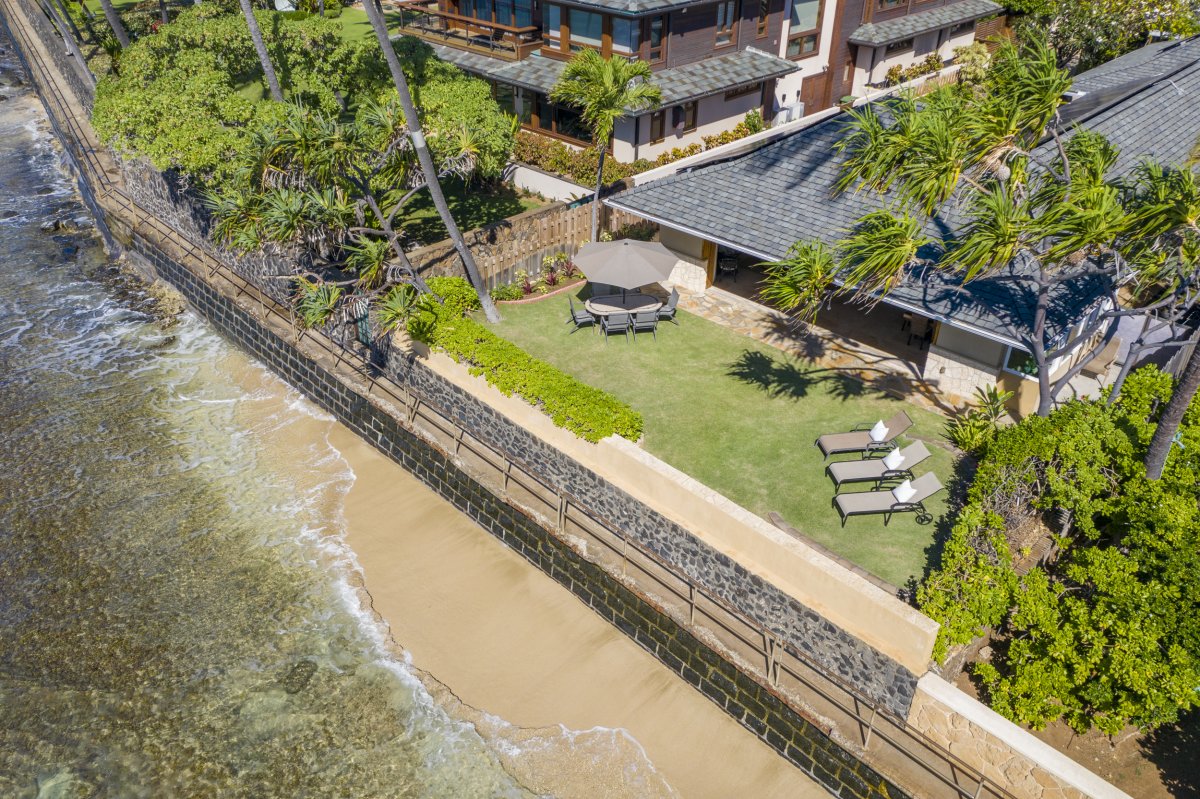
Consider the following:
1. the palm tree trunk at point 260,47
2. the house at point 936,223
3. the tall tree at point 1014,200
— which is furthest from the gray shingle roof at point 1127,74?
the palm tree trunk at point 260,47

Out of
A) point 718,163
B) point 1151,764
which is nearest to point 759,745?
point 1151,764

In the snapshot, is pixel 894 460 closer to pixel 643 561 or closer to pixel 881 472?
pixel 881 472

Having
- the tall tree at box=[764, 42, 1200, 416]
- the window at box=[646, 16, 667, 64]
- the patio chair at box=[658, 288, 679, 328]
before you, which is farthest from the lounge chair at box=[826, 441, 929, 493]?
the window at box=[646, 16, 667, 64]

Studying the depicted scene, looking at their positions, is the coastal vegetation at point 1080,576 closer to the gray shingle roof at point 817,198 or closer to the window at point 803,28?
the gray shingle roof at point 817,198

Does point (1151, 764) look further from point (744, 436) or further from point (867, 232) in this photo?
point (867, 232)

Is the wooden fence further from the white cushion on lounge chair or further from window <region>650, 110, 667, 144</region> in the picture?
the white cushion on lounge chair

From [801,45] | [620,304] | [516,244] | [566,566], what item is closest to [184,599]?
[566,566]
